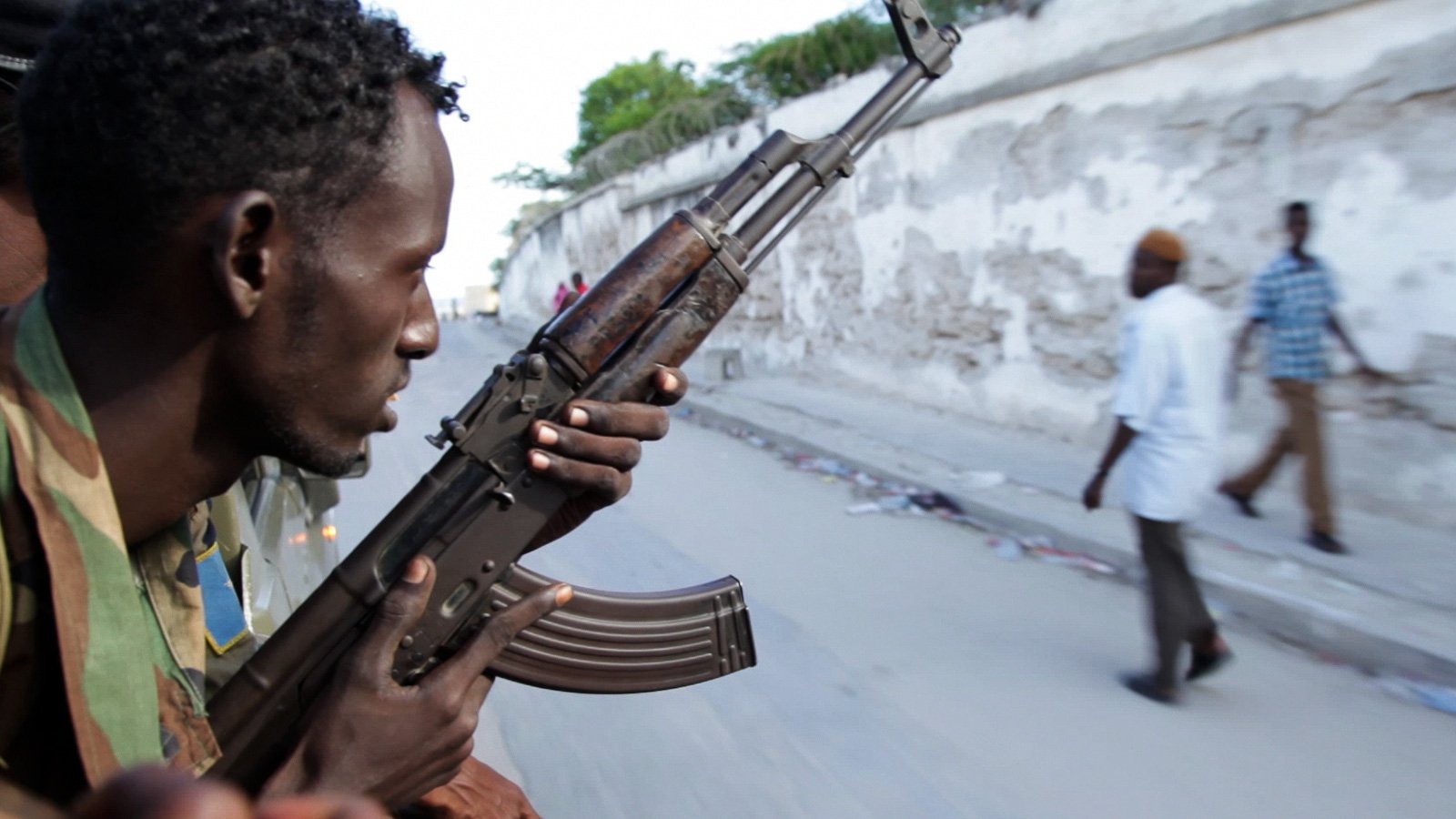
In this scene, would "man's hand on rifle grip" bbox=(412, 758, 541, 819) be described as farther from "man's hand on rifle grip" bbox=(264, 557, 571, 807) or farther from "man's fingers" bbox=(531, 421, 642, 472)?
"man's fingers" bbox=(531, 421, 642, 472)

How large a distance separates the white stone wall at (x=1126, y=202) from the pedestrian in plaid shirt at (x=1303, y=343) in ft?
1.30

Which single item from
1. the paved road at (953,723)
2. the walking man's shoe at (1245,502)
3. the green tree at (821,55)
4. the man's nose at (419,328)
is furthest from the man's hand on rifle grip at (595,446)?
the green tree at (821,55)

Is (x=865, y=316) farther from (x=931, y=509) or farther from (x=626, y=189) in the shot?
(x=626, y=189)

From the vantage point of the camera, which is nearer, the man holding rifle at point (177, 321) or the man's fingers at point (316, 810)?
the man's fingers at point (316, 810)

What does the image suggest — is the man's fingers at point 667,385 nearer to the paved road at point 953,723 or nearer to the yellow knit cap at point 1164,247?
the paved road at point 953,723

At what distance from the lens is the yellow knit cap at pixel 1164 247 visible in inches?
139

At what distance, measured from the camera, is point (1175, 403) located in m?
3.57

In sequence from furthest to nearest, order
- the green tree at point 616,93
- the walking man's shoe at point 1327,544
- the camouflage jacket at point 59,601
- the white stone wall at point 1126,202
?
the green tree at point 616,93
the white stone wall at point 1126,202
the walking man's shoe at point 1327,544
the camouflage jacket at point 59,601

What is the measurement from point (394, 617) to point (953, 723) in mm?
2455

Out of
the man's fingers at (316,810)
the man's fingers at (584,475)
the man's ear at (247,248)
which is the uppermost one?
the man's ear at (247,248)

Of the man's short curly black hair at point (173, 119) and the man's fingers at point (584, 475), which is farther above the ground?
the man's short curly black hair at point (173, 119)

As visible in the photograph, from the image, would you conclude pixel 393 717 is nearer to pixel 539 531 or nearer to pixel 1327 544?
pixel 539 531

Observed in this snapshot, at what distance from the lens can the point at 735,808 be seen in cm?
291

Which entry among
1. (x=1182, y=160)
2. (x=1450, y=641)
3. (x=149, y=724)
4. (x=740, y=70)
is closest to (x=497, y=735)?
(x=149, y=724)
